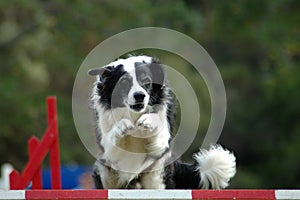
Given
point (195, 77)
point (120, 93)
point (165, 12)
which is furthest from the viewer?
point (195, 77)

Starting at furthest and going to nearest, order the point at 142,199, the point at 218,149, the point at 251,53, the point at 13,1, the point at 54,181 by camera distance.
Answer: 1. the point at 251,53
2. the point at 13,1
3. the point at 54,181
4. the point at 218,149
5. the point at 142,199

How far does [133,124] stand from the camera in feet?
22.0

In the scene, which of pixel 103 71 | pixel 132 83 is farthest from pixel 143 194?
pixel 103 71

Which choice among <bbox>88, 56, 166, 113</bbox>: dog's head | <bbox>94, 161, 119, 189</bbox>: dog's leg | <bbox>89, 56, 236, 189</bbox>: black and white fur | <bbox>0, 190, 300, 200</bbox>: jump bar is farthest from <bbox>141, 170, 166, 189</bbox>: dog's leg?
<bbox>0, 190, 300, 200</bbox>: jump bar

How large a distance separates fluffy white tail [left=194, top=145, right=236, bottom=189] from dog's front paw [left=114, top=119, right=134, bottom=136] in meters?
1.00

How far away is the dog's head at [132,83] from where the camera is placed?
6621 mm

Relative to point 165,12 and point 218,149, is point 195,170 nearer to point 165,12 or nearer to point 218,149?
point 218,149

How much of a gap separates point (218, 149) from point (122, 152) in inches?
38.9

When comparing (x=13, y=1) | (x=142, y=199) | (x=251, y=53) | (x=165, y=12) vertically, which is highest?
(x=251, y=53)

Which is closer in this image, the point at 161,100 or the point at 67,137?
the point at 161,100

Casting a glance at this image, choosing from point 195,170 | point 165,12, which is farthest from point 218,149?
point 165,12

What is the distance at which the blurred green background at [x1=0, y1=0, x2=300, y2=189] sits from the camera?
18688 millimetres

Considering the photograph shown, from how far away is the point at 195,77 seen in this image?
24.7 metres

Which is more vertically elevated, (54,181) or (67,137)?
(67,137)
